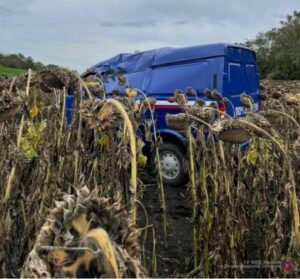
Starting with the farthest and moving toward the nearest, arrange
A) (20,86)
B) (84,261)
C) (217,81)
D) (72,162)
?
(217,81) → (20,86) → (72,162) → (84,261)

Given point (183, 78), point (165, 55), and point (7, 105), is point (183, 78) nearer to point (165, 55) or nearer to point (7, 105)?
point (165, 55)

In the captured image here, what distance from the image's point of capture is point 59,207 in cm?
91

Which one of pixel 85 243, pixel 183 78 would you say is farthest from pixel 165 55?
pixel 85 243

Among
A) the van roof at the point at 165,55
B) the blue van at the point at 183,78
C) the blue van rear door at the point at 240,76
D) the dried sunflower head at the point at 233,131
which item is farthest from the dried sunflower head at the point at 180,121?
the blue van rear door at the point at 240,76

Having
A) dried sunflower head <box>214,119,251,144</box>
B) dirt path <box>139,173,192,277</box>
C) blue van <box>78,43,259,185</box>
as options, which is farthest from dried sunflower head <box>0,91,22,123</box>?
blue van <box>78,43,259,185</box>

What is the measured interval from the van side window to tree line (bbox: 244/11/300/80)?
115ft

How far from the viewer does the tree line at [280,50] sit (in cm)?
4256

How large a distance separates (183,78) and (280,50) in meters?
39.2

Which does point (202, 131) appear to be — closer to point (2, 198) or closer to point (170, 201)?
point (2, 198)

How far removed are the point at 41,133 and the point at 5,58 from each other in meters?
23.1

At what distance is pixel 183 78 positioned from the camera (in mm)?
7367

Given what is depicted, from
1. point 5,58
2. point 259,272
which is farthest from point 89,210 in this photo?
point 5,58

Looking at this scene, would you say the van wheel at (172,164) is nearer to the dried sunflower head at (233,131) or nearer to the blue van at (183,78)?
the blue van at (183,78)

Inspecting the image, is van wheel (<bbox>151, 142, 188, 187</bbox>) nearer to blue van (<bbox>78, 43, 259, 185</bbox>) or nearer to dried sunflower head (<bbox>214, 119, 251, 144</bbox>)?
blue van (<bbox>78, 43, 259, 185</bbox>)
